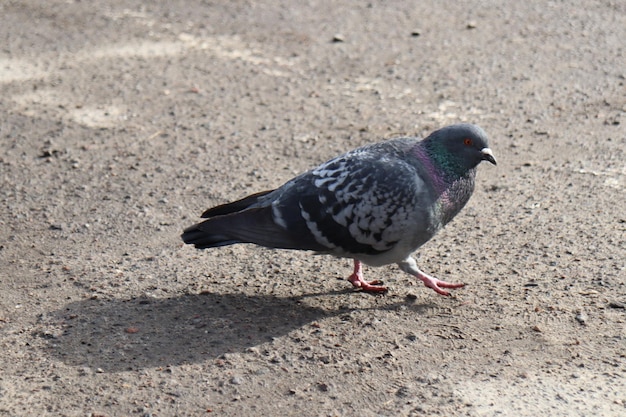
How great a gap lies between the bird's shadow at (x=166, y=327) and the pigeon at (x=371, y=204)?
0.35 metres

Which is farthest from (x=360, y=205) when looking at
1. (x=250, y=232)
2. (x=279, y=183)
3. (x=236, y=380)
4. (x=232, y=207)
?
(x=279, y=183)

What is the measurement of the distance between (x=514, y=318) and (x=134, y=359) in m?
1.89

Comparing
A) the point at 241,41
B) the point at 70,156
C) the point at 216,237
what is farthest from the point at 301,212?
the point at 241,41

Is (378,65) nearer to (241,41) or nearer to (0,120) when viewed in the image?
(241,41)

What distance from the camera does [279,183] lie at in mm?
6430

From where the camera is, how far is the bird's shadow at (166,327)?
453 centimetres

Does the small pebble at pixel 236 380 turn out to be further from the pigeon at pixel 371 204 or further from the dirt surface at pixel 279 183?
the pigeon at pixel 371 204

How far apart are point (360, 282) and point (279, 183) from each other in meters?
1.46

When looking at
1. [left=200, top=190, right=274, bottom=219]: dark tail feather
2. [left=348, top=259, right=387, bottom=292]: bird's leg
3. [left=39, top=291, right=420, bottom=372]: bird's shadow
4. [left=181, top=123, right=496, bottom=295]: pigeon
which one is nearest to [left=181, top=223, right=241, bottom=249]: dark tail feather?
[left=181, top=123, right=496, bottom=295]: pigeon

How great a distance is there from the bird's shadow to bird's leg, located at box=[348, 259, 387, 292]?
16 centimetres

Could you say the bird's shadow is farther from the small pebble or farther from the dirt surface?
the small pebble

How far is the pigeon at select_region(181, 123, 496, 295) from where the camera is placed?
4719mm

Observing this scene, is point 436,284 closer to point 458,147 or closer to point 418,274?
point 418,274

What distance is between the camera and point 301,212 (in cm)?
480
